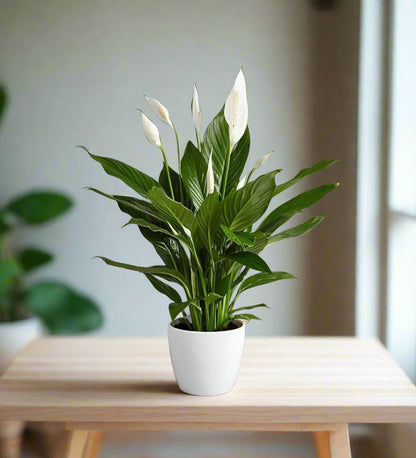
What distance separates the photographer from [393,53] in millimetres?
2016

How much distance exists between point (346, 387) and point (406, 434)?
71 cm

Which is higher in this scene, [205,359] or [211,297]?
[211,297]

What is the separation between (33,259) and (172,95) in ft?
2.61

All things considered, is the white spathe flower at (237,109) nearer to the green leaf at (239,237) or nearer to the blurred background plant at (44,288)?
the green leaf at (239,237)

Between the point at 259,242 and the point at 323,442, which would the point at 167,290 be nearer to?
the point at 259,242

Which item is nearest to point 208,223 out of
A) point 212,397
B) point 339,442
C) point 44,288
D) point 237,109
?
point 237,109

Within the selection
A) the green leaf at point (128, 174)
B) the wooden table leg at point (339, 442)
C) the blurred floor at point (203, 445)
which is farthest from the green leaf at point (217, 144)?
the blurred floor at point (203, 445)

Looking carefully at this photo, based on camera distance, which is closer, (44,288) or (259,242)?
(259,242)

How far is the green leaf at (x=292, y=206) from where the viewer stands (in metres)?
1.27

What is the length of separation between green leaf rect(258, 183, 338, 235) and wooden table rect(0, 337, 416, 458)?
34cm

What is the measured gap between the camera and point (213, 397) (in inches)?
51.1

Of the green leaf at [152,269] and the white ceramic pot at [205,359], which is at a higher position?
the green leaf at [152,269]

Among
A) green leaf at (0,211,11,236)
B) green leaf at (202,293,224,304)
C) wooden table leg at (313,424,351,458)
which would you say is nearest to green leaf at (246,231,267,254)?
green leaf at (202,293,224,304)

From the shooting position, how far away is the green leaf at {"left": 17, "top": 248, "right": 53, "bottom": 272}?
2404 mm
